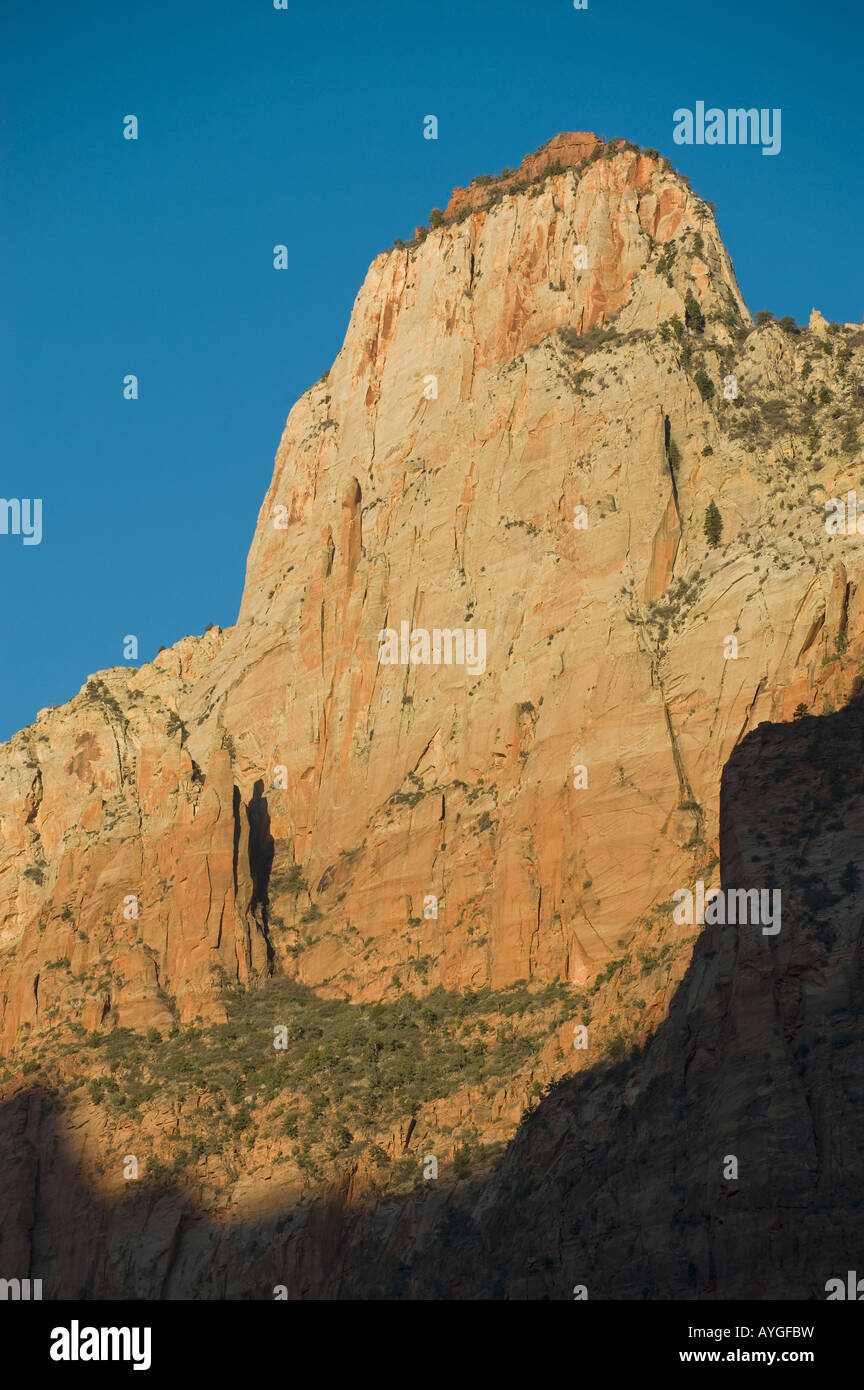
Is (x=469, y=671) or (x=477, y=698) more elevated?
(x=469, y=671)

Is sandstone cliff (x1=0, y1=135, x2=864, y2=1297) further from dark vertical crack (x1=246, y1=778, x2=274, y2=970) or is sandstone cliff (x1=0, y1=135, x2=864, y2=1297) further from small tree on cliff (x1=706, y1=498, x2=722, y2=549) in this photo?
small tree on cliff (x1=706, y1=498, x2=722, y2=549)

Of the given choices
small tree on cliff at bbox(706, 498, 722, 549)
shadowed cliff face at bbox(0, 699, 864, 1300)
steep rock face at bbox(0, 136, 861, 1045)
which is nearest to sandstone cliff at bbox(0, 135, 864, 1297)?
steep rock face at bbox(0, 136, 861, 1045)

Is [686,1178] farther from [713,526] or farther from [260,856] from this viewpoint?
[260,856]

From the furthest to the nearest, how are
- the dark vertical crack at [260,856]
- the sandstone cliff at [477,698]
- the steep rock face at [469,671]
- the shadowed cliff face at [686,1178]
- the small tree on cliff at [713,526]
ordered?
the dark vertical crack at [260,856] → the small tree on cliff at [713,526] → the steep rock face at [469,671] → the sandstone cliff at [477,698] → the shadowed cliff face at [686,1178]

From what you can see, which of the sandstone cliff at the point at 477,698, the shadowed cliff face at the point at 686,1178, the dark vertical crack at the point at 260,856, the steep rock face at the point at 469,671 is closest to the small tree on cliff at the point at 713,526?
the steep rock face at the point at 469,671

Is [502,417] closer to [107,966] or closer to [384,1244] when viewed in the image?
[107,966]

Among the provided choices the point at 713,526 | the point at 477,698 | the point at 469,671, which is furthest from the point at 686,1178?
the point at 469,671

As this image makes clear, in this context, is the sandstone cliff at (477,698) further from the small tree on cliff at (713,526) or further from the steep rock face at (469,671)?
the small tree on cliff at (713,526)
